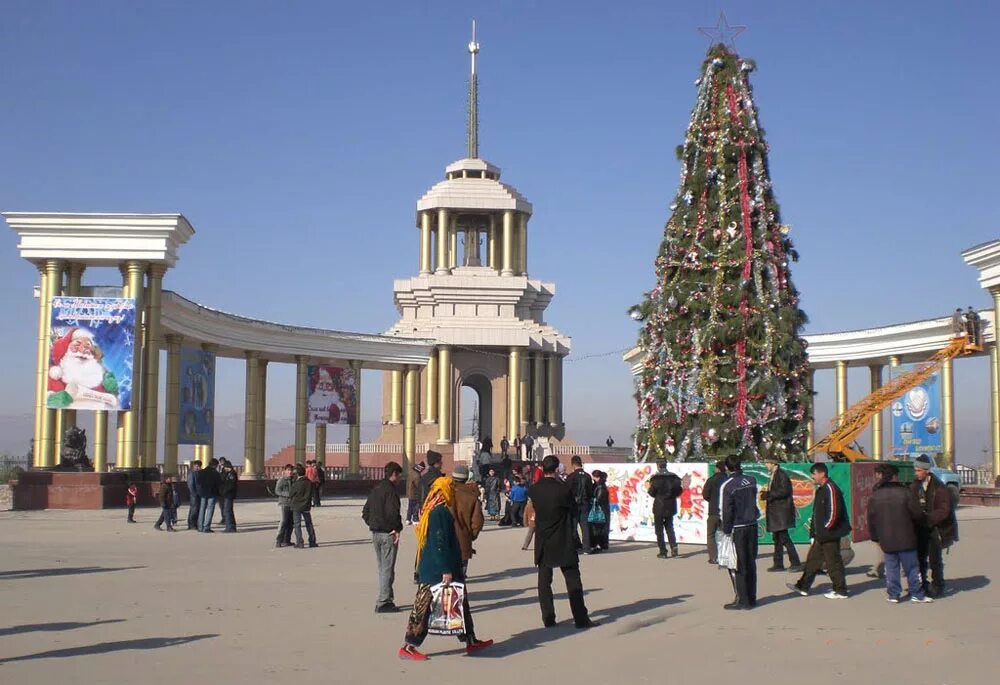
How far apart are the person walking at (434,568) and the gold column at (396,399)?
163ft

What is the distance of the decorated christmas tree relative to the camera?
2159cm

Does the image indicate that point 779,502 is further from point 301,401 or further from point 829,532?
point 301,401

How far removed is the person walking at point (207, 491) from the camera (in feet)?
75.2

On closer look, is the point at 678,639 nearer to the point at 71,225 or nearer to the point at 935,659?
the point at 935,659

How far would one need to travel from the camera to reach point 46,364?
107 ft

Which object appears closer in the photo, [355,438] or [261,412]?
[261,412]

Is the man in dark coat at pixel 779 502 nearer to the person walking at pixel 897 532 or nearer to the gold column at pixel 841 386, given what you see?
the person walking at pixel 897 532

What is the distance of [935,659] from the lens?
9375mm

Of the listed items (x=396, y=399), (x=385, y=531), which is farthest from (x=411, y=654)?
(x=396, y=399)

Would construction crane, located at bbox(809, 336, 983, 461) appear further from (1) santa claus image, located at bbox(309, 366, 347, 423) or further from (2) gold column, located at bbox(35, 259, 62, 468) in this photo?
(2) gold column, located at bbox(35, 259, 62, 468)

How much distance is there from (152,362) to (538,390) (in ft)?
94.0

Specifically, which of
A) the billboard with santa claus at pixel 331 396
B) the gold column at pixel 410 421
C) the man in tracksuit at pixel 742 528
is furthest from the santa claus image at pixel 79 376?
the man in tracksuit at pixel 742 528

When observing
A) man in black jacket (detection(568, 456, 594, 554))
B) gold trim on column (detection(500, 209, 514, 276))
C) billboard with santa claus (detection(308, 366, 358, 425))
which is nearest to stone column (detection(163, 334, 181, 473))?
billboard with santa claus (detection(308, 366, 358, 425))

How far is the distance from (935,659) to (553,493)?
3.50m
